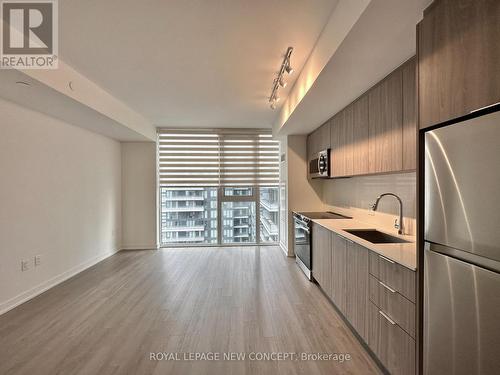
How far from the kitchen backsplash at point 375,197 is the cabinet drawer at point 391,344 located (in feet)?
3.32

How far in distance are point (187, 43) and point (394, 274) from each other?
263cm

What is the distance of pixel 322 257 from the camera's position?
315 cm

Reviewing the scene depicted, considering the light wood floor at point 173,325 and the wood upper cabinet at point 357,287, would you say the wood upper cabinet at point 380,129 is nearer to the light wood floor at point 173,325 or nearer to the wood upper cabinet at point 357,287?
the wood upper cabinet at point 357,287

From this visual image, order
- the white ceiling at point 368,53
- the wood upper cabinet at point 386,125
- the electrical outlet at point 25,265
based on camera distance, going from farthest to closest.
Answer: the electrical outlet at point 25,265
the wood upper cabinet at point 386,125
the white ceiling at point 368,53

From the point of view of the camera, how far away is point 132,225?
18.3 feet

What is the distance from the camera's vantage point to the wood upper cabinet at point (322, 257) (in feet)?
9.59

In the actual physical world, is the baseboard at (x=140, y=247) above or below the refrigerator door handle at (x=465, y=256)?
below

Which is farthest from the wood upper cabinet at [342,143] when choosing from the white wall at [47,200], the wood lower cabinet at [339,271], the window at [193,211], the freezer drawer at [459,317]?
the white wall at [47,200]

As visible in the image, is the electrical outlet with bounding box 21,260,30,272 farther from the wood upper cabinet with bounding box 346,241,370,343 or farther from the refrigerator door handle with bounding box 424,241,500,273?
the refrigerator door handle with bounding box 424,241,500,273

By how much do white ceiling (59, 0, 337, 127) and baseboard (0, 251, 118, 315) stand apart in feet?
9.27

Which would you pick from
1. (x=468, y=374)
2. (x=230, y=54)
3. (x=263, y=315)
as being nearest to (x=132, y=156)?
(x=230, y=54)

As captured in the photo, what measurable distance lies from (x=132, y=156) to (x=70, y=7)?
13.0 feet

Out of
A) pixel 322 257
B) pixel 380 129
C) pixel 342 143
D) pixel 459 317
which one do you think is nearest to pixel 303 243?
pixel 322 257

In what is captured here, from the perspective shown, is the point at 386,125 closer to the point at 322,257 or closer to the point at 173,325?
the point at 322,257
